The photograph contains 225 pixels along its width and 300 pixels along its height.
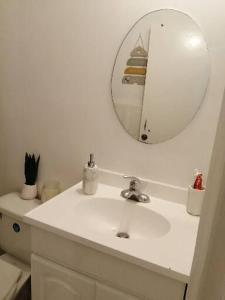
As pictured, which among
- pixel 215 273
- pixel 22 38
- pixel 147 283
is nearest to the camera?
pixel 215 273

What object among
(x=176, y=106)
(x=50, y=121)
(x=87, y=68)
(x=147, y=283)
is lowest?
(x=147, y=283)

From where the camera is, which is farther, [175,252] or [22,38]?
[22,38]

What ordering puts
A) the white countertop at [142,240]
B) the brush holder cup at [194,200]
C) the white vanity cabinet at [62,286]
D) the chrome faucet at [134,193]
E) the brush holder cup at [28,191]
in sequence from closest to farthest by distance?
the white countertop at [142,240]
the white vanity cabinet at [62,286]
the brush holder cup at [194,200]
the chrome faucet at [134,193]
the brush holder cup at [28,191]

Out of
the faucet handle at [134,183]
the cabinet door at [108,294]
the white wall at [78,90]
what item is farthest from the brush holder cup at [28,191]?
the cabinet door at [108,294]

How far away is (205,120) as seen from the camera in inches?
39.9

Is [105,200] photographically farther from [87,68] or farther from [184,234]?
[87,68]

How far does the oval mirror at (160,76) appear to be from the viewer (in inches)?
39.1

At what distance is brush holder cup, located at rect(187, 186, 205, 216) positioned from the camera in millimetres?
992

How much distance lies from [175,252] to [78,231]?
0.33 meters

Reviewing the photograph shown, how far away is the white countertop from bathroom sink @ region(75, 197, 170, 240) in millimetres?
27

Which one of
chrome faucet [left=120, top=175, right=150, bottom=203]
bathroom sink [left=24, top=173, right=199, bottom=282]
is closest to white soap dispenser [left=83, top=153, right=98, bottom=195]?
bathroom sink [left=24, top=173, right=199, bottom=282]

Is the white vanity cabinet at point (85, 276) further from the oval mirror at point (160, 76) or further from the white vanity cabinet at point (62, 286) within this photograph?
the oval mirror at point (160, 76)

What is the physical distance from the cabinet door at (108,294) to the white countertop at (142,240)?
0.15m

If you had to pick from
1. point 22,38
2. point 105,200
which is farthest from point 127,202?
point 22,38
